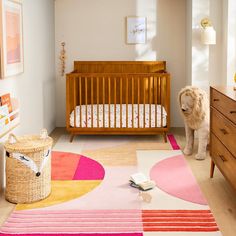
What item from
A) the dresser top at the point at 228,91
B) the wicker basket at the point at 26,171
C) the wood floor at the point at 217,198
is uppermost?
the dresser top at the point at 228,91

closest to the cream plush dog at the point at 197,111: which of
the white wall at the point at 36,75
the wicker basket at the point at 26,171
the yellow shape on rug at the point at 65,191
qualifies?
the yellow shape on rug at the point at 65,191

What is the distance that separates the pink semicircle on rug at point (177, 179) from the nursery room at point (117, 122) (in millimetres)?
→ 15

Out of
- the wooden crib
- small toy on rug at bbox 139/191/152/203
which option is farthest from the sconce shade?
small toy on rug at bbox 139/191/152/203

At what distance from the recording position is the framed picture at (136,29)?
20.2 feet

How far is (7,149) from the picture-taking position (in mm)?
3330

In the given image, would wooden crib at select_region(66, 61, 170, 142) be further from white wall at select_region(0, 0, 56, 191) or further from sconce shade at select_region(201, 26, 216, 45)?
sconce shade at select_region(201, 26, 216, 45)

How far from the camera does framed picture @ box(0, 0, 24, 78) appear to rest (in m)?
3.69

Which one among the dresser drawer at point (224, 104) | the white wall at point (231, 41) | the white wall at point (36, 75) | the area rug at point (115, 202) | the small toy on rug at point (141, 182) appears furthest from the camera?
the white wall at point (231, 41)

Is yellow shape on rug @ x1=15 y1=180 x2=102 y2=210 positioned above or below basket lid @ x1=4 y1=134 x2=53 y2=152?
below

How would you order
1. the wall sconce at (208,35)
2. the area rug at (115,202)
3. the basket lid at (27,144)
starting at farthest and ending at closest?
the wall sconce at (208,35)
the basket lid at (27,144)
the area rug at (115,202)

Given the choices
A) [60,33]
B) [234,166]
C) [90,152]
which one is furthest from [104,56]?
[234,166]

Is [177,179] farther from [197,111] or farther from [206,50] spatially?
[206,50]

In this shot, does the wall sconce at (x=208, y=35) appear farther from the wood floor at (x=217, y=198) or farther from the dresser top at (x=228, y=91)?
the dresser top at (x=228, y=91)

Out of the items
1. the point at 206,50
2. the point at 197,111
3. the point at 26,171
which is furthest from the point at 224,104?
the point at 206,50
